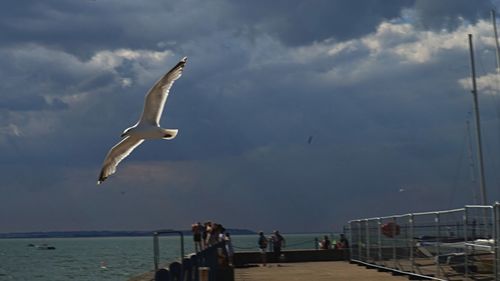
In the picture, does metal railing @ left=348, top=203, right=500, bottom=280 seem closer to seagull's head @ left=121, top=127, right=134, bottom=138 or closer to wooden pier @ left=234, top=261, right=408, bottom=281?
wooden pier @ left=234, top=261, right=408, bottom=281

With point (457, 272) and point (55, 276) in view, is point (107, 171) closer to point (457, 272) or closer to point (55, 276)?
point (457, 272)

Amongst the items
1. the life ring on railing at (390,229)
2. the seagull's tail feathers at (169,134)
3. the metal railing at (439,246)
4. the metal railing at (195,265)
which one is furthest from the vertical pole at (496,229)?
the life ring on railing at (390,229)

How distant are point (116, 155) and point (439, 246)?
28.4 feet

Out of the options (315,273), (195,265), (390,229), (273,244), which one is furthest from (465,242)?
(273,244)

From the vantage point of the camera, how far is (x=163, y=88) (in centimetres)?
2152

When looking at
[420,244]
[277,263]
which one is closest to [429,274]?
[420,244]

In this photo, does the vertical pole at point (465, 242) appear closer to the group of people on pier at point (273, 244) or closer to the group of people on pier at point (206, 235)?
the group of people on pier at point (206, 235)

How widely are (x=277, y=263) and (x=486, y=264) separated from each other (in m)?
19.6

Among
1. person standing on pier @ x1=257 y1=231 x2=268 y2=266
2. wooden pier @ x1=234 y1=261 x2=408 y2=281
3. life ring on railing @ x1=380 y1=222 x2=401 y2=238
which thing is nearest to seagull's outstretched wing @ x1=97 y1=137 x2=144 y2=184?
wooden pier @ x1=234 y1=261 x2=408 y2=281

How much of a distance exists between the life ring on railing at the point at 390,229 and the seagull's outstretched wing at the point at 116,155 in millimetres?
10190

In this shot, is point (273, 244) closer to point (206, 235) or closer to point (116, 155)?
point (206, 235)

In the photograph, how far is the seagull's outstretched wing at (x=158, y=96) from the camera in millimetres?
21094

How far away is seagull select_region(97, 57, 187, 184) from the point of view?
21.3m

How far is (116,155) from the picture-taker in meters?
23.7
